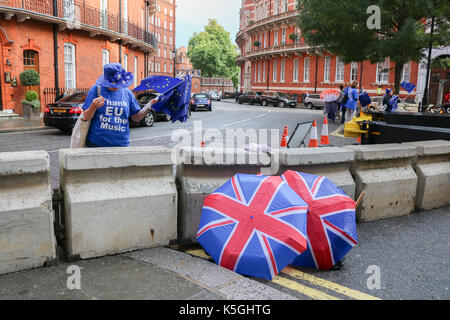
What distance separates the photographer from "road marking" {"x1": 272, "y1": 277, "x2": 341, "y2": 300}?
3.18m

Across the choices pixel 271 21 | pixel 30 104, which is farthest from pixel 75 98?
pixel 271 21

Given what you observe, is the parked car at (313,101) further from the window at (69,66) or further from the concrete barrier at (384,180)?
the concrete barrier at (384,180)

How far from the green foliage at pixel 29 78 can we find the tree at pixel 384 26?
46.7 ft

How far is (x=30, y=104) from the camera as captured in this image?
20281 millimetres

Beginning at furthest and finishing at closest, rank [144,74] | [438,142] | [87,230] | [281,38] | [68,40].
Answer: [281,38]
[144,74]
[68,40]
[438,142]
[87,230]

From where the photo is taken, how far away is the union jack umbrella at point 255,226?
132 inches

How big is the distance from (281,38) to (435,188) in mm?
53350

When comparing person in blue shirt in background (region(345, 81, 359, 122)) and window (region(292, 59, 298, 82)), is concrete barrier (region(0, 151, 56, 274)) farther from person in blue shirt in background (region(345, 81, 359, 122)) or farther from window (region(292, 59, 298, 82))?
window (region(292, 59, 298, 82))

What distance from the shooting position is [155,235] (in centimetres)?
388

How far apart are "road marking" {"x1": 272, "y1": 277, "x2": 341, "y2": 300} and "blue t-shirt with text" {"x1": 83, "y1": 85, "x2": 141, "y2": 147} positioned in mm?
2126

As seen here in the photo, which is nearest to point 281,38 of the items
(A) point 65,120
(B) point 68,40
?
(B) point 68,40

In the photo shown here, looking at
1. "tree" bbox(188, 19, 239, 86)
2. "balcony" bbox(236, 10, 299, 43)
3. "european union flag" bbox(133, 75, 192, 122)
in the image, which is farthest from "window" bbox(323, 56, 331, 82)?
"tree" bbox(188, 19, 239, 86)

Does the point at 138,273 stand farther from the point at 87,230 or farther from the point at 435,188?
the point at 435,188

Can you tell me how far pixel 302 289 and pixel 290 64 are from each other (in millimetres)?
52297
